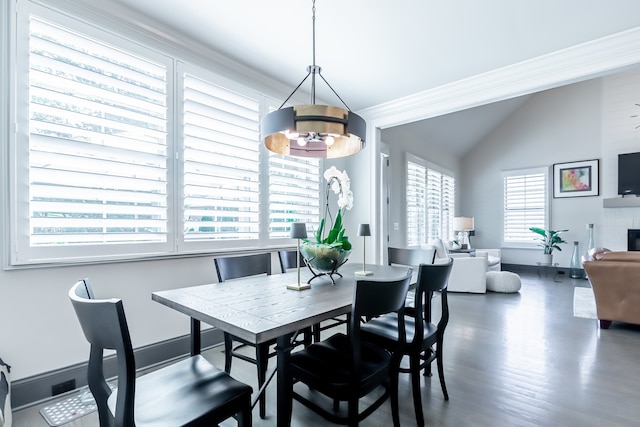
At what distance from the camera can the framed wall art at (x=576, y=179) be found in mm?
6414

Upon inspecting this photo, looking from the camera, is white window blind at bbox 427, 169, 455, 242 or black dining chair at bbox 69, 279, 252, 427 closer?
black dining chair at bbox 69, 279, 252, 427

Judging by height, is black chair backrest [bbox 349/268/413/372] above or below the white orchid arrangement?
below

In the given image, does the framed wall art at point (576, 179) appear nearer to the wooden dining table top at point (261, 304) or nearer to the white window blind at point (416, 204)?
the white window blind at point (416, 204)

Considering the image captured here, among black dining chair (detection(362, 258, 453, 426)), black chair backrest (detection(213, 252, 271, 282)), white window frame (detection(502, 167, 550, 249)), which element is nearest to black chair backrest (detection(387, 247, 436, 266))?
black dining chair (detection(362, 258, 453, 426))

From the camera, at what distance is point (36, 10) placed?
1.99 metres

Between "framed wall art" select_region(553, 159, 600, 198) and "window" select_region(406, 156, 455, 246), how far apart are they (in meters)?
2.12

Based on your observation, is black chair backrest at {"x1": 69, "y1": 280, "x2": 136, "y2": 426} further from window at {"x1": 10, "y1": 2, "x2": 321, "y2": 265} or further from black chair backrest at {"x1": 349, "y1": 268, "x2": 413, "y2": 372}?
window at {"x1": 10, "y1": 2, "x2": 321, "y2": 265}

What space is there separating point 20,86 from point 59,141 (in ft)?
1.17

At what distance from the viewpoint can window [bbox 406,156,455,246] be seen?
6031mm

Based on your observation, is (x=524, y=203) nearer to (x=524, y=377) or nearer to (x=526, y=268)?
(x=526, y=268)

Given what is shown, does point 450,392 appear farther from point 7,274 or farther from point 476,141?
point 476,141

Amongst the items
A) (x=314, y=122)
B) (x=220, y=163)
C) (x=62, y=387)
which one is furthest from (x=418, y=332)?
(x=62, y=387)

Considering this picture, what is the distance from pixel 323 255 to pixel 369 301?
0.64 metres

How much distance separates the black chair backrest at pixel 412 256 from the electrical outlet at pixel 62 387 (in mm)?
2537
